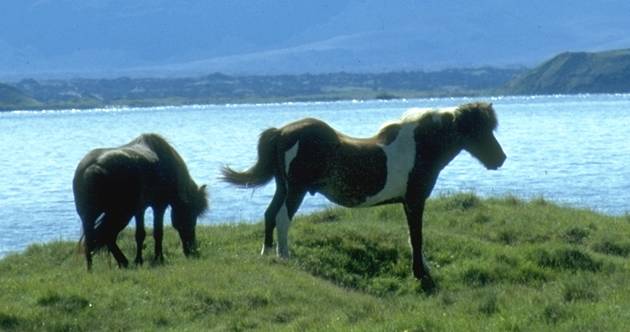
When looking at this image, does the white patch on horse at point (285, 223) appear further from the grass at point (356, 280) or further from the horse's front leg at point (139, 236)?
the horse's front leg at point (139, 236)

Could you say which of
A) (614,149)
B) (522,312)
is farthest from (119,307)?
(614,149)

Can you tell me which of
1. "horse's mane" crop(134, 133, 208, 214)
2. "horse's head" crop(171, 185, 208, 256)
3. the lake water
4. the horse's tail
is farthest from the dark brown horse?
the lake water

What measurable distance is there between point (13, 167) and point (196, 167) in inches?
550

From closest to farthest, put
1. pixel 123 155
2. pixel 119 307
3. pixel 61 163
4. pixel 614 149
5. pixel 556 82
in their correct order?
pixel 119 307 → pixel 123 155 → pixel 614 149 → pixel 61 163 → pixel 556 82

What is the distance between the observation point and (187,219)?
63.2ft

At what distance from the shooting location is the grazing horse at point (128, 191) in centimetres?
1730

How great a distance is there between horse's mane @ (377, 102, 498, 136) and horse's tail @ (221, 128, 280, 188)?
1471 millimetres

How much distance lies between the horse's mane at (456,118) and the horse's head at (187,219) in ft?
9.68

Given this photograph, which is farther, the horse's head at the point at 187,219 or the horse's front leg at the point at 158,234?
the horse's head at the point at 187,219

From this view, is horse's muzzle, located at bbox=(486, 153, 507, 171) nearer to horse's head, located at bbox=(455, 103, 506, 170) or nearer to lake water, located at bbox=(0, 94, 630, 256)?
horse's head, located at bbox=(455, 103, 506, 170)

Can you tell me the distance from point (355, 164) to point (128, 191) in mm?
2978

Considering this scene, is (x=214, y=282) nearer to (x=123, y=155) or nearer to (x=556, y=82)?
(x=123, y=155)

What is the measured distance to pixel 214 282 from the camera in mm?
15977

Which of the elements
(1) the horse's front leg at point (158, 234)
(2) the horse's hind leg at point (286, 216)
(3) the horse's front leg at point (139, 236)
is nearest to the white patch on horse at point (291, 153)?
(2) the horse's hind leg at point (286, 216)
